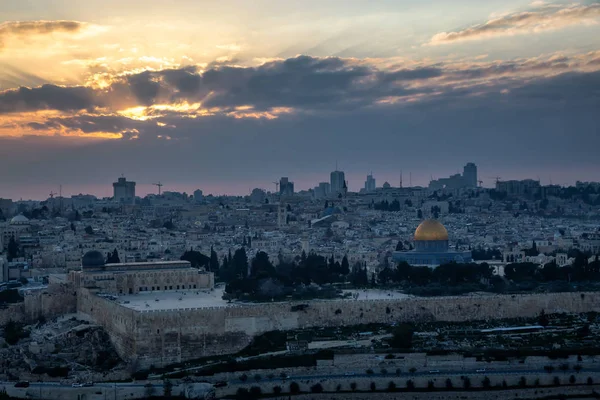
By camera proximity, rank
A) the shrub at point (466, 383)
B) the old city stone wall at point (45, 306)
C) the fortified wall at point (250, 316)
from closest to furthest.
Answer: the shrub at point (466, 383), the fortified wall at point (250, 316), the old city stone wall at point (45, 306)

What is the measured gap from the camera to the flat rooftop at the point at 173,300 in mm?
38656

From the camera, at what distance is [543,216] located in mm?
116062

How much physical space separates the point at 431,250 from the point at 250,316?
23.3 metres

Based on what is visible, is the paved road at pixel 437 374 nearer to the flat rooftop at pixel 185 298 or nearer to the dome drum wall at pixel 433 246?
the flat rooftop at pixel 185 298

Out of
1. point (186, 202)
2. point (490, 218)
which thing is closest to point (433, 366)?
point (490, 218)

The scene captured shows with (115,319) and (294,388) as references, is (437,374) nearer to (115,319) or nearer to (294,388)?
(294,388)

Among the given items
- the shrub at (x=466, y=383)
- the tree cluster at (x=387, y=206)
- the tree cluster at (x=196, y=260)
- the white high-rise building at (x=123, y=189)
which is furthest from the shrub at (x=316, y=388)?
the white high-rise building at (x=123, y=189)

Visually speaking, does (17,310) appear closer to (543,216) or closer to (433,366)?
(433,366)

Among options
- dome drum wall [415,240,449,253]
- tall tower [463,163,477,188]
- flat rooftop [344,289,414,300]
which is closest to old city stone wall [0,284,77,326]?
flat rooftop [344,289,414,300]

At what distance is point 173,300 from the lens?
40906 mm

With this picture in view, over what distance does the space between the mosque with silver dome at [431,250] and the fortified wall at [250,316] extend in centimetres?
1653

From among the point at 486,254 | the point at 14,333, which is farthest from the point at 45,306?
the point at 486,254

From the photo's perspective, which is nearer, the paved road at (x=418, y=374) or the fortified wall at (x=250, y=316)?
the paved road at (x=418, y=374)

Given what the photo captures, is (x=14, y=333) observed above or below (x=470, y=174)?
below
